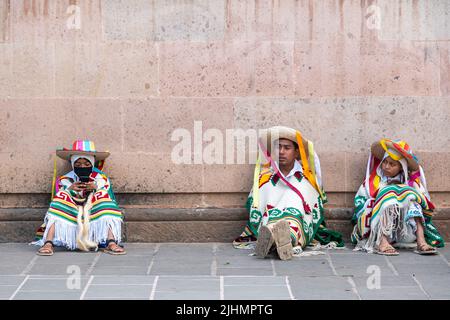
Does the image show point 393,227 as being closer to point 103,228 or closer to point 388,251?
point 388,251

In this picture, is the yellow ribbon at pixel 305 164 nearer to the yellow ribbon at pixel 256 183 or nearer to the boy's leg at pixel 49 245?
the yellow ribbon at pixel 256 183

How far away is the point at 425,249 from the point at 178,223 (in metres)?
1.98

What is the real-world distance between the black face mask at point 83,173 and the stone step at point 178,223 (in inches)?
20.2

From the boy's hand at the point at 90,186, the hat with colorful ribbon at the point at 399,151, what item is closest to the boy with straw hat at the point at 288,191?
the hat with colorful ribbon at the point at 399,151

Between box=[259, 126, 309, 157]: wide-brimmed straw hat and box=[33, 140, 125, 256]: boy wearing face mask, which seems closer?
box=[33, 140, 125, 256]: boy wearing face mask

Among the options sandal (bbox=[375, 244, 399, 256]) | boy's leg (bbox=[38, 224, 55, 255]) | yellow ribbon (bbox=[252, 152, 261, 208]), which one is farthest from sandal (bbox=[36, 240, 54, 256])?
sandal (bbox=[375, 244, 399, 256])

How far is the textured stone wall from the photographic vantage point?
771 cm

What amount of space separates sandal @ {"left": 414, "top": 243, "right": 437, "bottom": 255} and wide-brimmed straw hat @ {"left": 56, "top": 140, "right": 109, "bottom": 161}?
2.51 meters

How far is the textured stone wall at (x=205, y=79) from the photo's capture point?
7711 millimetres

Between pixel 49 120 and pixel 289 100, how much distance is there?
1.95m

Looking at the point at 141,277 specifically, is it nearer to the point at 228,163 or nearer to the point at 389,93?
the point at 228,163

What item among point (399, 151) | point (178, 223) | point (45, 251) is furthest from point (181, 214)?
point (399, 151)

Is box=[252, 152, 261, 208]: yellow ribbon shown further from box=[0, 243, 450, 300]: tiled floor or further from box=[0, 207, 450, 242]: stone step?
box=[0, 243, 450, 300]: tiled floor

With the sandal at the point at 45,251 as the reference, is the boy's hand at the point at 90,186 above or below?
above
